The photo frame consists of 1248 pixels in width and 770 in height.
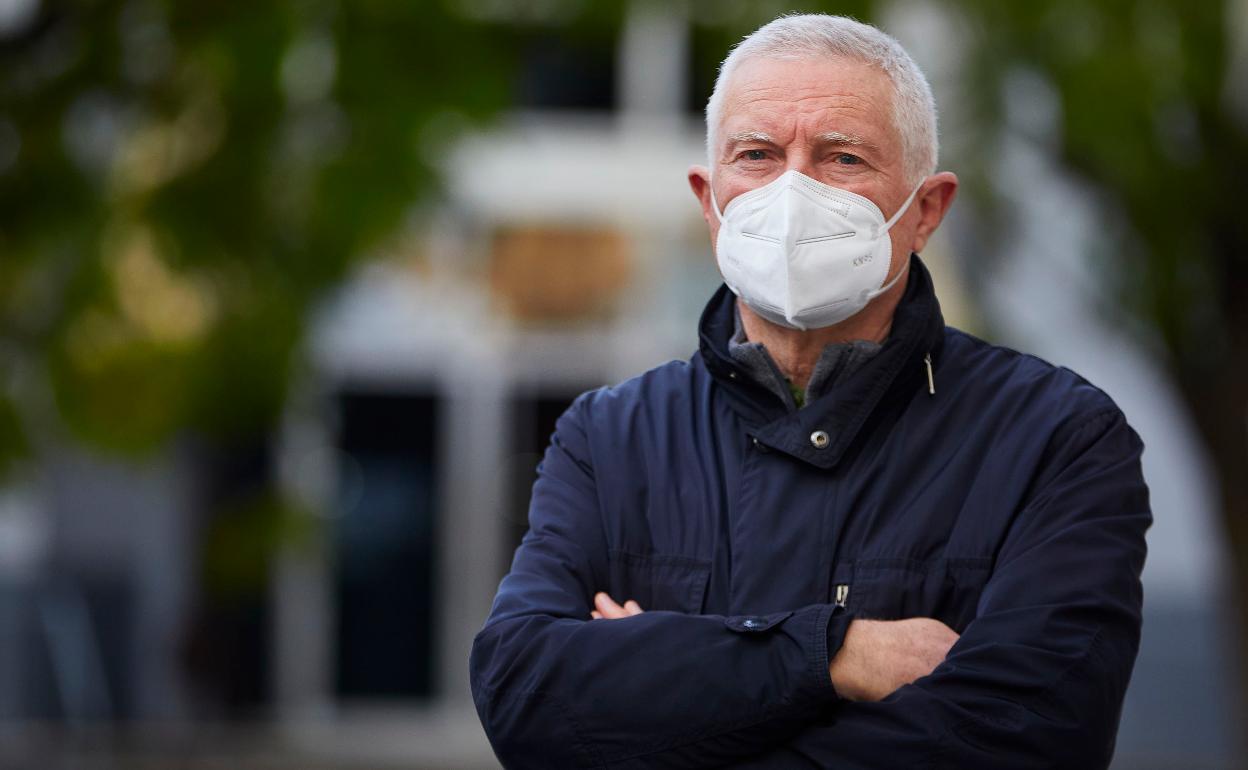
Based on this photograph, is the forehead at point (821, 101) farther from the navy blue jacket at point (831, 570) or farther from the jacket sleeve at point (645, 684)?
the jacket sleeve at point (645, 684)

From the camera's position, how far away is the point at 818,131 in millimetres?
2705

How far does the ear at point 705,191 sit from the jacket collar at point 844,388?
16 centimetres

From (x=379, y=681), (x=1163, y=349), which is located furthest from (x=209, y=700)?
(x=1163, y=349)

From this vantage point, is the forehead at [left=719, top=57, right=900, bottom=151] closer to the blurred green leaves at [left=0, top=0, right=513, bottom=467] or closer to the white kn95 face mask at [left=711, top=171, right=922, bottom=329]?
the white kn95 face mask at [left=711, top=171, right=922, bottom=329]

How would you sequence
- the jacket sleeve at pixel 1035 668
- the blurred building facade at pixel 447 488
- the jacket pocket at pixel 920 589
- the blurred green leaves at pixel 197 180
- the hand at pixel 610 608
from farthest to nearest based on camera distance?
the blurred building facade at pixel 447 488 → the blurred green leaves at pixel 197 180 → the hand at pixel 610 608 → the jacket pocket at pixel 920 589 → the jacket sleeve at pixel 1035 668

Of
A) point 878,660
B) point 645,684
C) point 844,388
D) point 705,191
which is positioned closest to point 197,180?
point 705,191

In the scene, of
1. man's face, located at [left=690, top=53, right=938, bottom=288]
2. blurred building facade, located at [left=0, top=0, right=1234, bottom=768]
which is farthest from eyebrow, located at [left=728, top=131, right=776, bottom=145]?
blurred building facade, located at [left=0, top=0, right=1234, bottom=768]

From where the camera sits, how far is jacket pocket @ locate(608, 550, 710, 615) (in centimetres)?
271

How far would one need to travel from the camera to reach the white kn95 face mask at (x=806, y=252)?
8.82 feet

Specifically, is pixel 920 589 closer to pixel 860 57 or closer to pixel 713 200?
pixel 713 200

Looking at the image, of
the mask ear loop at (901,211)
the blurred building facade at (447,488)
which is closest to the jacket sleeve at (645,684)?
the mask ear loop at (901,211)

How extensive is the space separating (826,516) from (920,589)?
0.16 metres

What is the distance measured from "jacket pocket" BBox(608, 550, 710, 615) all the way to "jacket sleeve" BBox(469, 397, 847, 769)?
0.26 feet

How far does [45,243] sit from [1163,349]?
5536 mm
